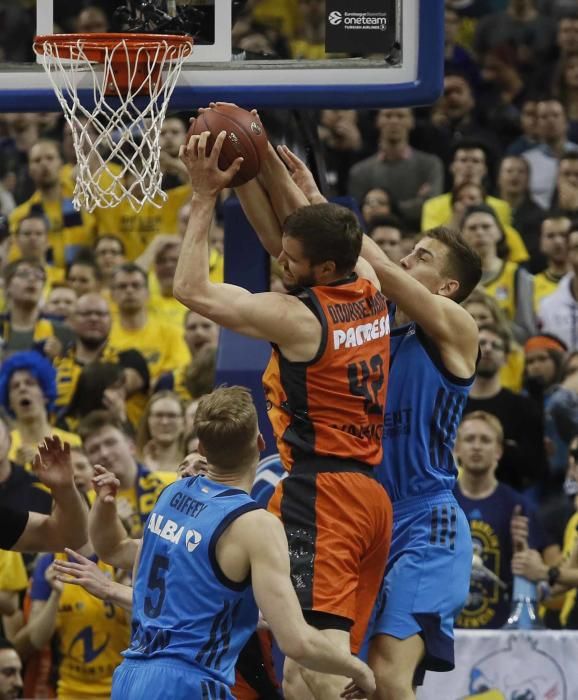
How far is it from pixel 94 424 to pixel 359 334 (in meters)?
3.94

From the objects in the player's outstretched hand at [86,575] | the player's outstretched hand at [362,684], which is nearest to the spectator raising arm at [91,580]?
the player's outstretched hand at [86,575]

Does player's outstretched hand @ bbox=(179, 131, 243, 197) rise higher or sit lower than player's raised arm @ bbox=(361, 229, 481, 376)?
higher

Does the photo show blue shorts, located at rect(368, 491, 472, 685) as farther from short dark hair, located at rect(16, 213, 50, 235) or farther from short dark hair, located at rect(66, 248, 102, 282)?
short dark hair, located at rect(16, 213, 50, 235)

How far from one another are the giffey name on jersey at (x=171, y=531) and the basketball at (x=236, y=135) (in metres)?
1.44

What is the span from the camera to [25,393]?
10484 millimetres

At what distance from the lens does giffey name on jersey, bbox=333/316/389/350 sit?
621 cm

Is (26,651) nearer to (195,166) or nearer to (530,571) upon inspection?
(530,571)

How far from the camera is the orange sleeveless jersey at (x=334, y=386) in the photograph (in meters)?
6.21

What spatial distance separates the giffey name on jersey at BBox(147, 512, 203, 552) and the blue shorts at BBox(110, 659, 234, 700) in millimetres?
439

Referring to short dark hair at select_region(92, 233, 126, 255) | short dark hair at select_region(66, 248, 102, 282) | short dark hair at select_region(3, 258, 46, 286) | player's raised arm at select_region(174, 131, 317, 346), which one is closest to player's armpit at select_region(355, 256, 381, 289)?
player's raised arm at select_region(174, 131, 317, 346)

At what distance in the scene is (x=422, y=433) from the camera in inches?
267

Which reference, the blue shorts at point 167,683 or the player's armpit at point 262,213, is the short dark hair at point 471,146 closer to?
the player's armpit at point 262,213

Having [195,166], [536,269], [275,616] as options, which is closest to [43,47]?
[195,166]

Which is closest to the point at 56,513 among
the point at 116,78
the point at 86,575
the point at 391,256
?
the point at 86,575
